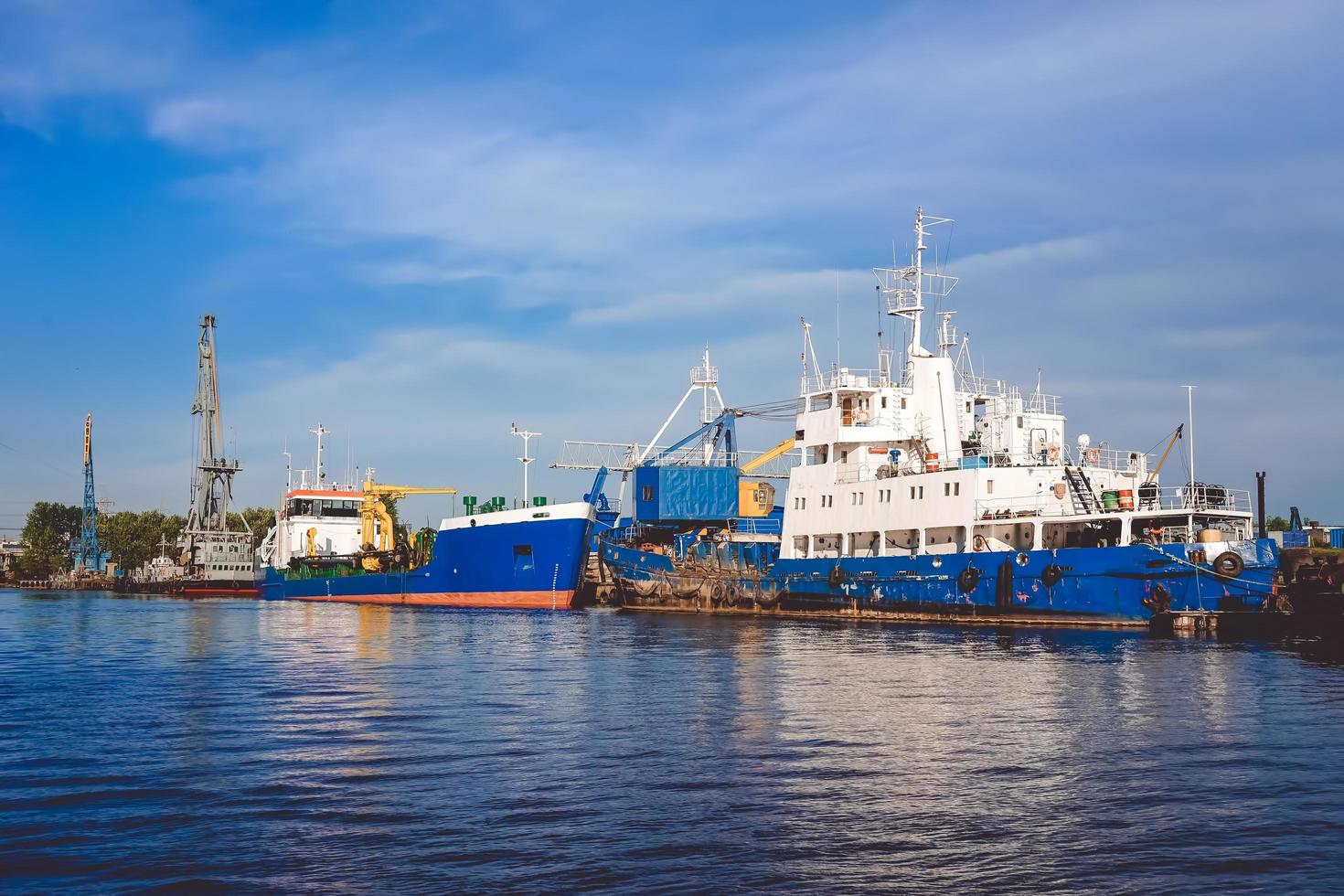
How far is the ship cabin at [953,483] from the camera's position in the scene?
42.3m

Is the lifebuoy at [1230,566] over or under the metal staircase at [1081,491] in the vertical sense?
under

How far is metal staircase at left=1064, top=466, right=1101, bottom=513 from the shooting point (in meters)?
43.5

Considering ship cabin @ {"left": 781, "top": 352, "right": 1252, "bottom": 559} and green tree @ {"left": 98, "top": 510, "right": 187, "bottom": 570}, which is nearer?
ship cabin @ {"left": 781, "top": 352, "right": 1252, "bottom": 559}

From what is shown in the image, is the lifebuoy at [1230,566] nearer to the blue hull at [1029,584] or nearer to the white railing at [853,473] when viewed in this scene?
the blue hull at [1029,584]

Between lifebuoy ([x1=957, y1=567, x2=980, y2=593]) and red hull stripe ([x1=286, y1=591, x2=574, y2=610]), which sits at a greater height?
lifebuoy ([x1=957, y1=567, x2=980, y2=593])

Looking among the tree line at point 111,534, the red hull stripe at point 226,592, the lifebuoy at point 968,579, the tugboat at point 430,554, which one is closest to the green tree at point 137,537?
the tree line at point 111,534

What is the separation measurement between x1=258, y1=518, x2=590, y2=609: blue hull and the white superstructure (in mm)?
14326

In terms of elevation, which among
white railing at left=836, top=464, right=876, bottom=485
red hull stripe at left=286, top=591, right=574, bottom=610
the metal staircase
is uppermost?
white railing at left=836, top=464, right=876, bottom=485

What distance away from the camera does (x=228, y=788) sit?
15492 mm

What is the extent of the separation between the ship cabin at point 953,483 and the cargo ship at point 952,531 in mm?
76

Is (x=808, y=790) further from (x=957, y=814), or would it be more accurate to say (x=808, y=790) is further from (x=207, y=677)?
(x=207, y=677)

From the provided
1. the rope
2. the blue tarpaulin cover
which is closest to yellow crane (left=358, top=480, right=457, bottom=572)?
the blue tarpaulin cover

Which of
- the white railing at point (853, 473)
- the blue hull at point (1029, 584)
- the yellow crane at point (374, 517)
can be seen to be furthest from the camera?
the yellow crane at point (374, 517)

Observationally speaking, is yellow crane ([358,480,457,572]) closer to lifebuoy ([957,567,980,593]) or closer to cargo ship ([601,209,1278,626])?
cargo ship ([601,209,1278,626])
